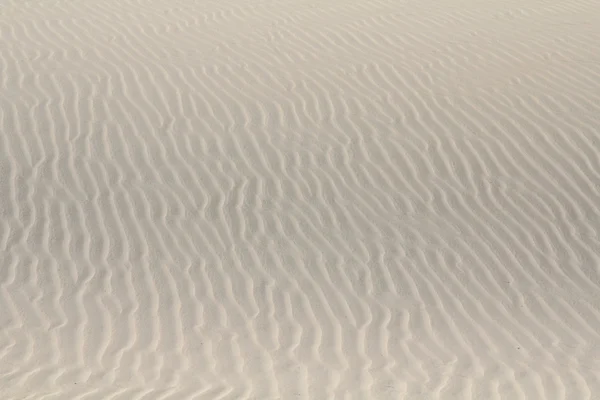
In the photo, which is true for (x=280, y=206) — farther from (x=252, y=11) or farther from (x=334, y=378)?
(x=252, y=11)

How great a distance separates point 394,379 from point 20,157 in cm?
440

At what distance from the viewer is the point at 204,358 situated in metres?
5.70

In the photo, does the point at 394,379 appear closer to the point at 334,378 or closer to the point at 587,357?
the point at 334,378

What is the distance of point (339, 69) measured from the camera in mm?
10078

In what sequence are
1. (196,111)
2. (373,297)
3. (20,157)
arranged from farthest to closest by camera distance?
1. (196,111)
2. (20,157)
3. (373,297)

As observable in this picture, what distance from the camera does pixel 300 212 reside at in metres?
7.53

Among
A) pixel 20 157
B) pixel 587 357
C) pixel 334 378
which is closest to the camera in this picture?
pixel 334 378

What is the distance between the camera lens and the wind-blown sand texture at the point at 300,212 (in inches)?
225

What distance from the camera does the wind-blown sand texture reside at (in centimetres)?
571

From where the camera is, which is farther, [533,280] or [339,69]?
[339,69]

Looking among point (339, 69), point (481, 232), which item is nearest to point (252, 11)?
point (339, 69)

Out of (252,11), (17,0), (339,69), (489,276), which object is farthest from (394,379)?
(17,0)

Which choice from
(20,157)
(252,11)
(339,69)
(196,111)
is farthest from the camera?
(252,11)

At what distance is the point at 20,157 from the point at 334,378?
4.14 meters
